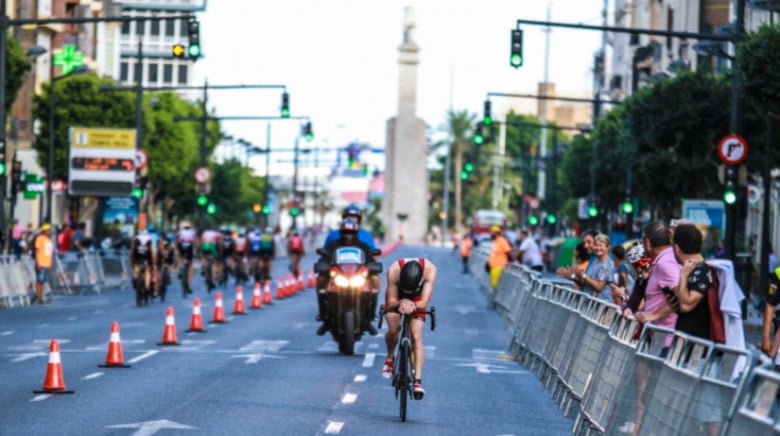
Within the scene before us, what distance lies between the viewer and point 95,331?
1073 inches

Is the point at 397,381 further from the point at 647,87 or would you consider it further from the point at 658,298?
the point at 647,87

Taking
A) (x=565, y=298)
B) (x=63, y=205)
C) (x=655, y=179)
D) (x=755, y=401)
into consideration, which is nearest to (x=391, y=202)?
(x=63, y=205)

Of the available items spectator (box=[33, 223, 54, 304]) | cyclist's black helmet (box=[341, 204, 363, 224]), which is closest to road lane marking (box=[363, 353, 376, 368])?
cyclist's black helmet (box=[341, 204, 363, 224])

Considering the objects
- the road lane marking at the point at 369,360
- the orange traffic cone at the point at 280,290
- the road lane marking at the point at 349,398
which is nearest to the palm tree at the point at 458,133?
the orange traffic cone at the point at 280,290

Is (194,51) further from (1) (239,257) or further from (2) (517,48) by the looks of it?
(1) (239,257)

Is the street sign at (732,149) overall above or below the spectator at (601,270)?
above

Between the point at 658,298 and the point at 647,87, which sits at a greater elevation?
the point at 647,87

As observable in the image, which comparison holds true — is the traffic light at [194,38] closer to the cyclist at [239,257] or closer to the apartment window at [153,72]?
the cyclist at [239,257]

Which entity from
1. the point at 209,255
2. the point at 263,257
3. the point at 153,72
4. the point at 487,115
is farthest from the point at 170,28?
the point at 209,255

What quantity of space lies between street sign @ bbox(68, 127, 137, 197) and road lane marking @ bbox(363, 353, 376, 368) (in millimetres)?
33054

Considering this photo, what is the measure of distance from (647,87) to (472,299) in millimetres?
10236

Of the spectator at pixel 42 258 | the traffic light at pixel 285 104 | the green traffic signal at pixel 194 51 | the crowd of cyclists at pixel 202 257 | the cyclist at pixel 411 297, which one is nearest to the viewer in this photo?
the cyclist at pixel 411 297

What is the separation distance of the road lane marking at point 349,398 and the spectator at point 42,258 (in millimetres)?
20848

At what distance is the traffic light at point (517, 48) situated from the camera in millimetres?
31844
